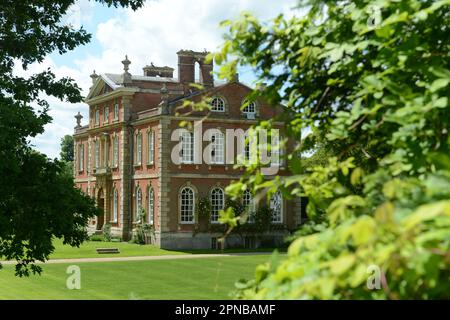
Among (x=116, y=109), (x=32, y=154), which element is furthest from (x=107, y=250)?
(x=32, y=154)

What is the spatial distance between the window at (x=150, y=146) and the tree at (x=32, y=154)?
25370 mm

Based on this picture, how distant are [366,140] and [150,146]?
39.9 metres

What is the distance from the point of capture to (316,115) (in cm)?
408

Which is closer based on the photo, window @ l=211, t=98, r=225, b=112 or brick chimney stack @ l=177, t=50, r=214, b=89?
window @ l=211, t=98, r=225, b=112

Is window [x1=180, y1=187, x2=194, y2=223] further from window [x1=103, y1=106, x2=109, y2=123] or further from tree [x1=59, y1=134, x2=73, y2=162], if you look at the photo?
tree [x1=59, y1=134, x2=73, y2=162]

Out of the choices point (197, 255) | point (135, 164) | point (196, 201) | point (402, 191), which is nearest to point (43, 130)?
point (402, 191)

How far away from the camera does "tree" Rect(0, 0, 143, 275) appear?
1483cm

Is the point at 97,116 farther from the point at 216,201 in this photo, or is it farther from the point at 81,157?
the point at 216,201

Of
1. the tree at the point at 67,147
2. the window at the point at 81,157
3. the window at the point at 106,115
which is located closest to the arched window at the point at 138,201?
the window at the point at 106,115

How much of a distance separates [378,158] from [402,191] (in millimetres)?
1473

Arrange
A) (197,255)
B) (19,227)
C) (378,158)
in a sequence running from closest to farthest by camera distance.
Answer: (378,158), (19,227), (197,255)

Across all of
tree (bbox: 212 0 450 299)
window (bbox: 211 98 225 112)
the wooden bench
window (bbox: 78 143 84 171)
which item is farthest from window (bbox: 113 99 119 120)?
tree (bbox: 212 0 450 299)

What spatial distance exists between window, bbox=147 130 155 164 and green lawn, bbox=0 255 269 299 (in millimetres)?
11826
